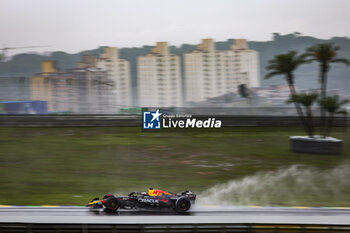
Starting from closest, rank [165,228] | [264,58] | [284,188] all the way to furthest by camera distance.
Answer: [165,228] → [284,188] → [264,58]

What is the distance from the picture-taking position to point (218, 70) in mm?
6184

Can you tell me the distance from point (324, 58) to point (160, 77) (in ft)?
9.90

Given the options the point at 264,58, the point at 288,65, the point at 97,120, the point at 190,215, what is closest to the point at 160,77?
the point at 97,120

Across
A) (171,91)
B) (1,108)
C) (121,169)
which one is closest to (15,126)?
(1,108)

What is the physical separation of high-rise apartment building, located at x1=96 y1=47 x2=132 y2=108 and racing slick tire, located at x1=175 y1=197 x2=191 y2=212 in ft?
7.54

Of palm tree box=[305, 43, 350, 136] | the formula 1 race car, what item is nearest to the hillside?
palm tree box=[305, 43, 350, 136]

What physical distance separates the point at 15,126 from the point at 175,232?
12.2ft

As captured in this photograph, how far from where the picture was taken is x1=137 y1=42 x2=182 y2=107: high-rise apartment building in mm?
6047

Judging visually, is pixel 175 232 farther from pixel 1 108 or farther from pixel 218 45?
pixel 1 108

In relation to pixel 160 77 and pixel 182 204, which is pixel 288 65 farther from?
pixel 182 204

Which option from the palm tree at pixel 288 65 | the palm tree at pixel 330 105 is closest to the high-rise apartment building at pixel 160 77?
the palm tree at pixel 288 65

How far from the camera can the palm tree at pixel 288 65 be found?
5.87 m

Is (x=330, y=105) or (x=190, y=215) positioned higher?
(x=330, y=105)

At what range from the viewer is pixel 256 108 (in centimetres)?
602
